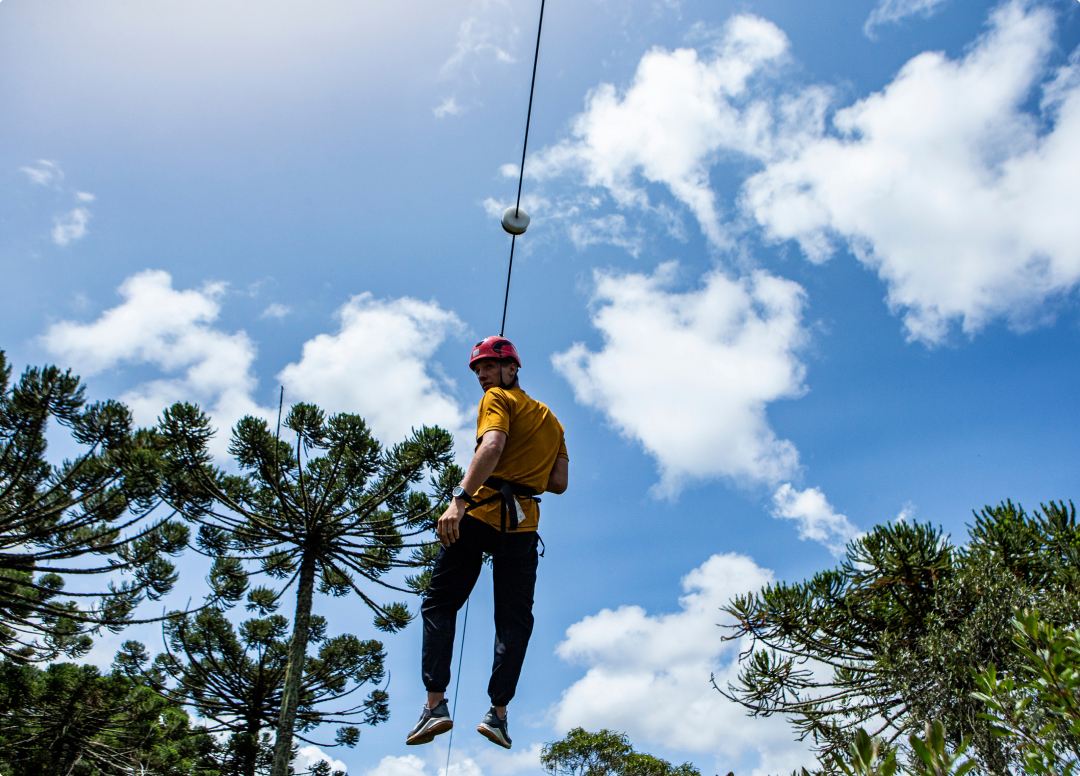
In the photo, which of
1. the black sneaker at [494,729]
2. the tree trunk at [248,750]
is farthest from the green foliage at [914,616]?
the tree trunk at [248,750]

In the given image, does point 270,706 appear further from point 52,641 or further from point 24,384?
point 24,384

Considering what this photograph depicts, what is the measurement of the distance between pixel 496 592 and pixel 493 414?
0.91 metres

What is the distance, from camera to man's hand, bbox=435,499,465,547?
3018 millimetres

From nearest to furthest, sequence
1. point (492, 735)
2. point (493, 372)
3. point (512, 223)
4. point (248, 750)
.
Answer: point (492, 735)
point (493, 372)
point (512, 223)
point (248, 750)

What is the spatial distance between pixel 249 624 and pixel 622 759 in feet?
71.7

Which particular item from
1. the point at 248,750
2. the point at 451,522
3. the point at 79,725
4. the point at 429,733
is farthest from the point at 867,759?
the point at 248,750

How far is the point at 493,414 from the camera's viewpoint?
3.29 metres

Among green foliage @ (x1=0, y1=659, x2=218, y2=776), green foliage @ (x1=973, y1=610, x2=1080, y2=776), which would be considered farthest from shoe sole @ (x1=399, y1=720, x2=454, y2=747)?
green foliage @ (x1=0, y1=659, x2=218, y2=776)

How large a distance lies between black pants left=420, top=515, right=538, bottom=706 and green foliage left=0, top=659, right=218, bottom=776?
13259 mm

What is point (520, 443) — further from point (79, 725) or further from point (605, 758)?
point (605, 758)

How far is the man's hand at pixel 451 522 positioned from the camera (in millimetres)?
3018

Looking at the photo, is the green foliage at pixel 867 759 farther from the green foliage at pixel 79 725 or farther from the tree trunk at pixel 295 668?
the green foliage at pixel 79 725

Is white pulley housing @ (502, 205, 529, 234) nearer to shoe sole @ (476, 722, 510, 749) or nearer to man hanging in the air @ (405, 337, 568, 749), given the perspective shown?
man hanging in the air @ (405, 337, 568, 749)

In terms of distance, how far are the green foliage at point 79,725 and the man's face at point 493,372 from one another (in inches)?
529
